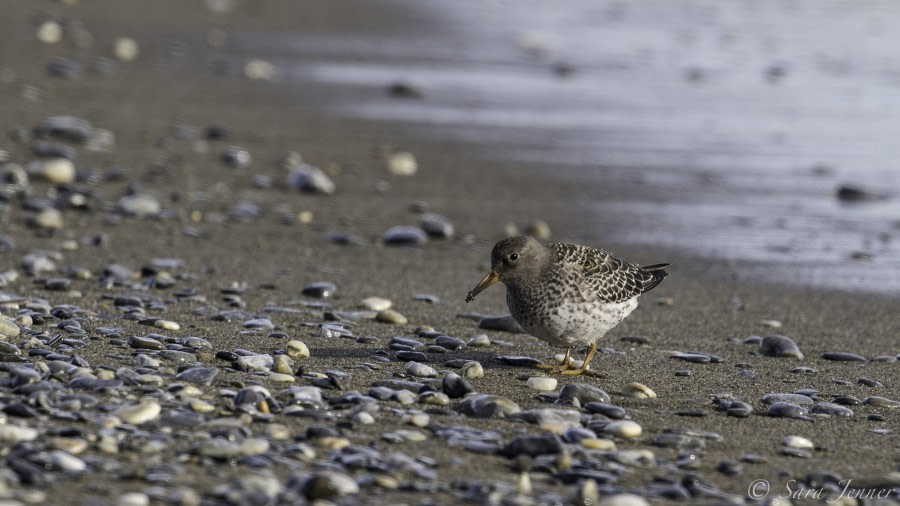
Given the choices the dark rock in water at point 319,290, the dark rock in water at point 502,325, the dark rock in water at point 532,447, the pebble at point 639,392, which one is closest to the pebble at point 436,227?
the dark rock in water at point 319,290

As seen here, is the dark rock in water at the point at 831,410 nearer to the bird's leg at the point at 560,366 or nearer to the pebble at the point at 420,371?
the bird's leg at the point at 560,366

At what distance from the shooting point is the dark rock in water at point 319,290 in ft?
24.0

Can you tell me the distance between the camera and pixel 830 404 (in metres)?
5.45

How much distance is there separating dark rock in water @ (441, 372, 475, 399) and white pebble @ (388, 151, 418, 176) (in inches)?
201

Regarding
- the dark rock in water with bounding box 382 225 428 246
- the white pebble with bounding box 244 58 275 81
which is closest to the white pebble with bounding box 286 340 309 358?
the dark rock in water with bounding box 382 225 428 246

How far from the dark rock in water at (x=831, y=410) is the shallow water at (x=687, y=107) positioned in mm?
2732

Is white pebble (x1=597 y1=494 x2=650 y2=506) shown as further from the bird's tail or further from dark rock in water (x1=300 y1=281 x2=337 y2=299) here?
dark rock in water (x1=300 y1=281 x2=337 y2=299)

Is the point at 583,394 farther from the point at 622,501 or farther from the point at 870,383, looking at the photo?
the point at 870,383

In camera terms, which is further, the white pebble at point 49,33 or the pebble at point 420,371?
the white pebble at point 49,33

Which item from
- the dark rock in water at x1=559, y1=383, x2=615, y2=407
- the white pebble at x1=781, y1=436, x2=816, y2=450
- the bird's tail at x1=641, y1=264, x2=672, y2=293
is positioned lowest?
the dark rock in water at x1=559, y1=383, x2=615, y2=407

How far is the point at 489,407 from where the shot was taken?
5.03 meters

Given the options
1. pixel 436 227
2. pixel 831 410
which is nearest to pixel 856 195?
pixel 436 227

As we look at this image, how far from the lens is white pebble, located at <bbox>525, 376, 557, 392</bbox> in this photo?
5613mm

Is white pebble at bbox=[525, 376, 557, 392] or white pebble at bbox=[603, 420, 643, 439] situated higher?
white pebble at bbox=[525, 376, 557, 392]
